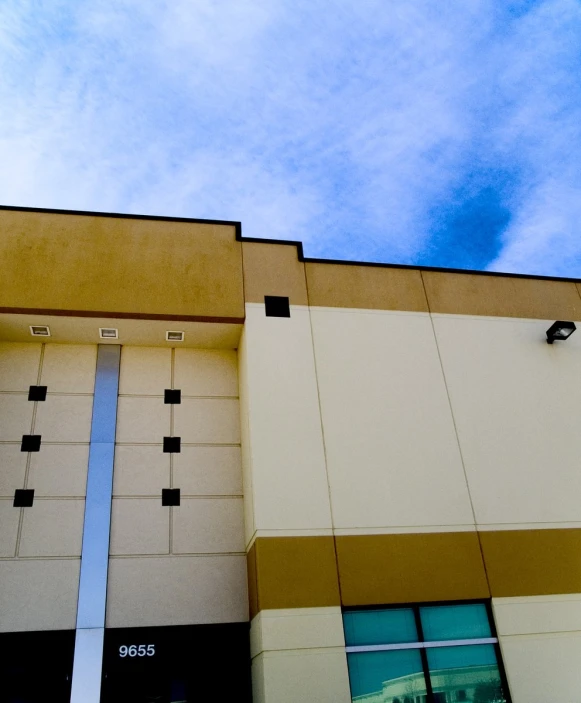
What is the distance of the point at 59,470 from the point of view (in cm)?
891

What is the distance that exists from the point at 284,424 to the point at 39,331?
443 cm

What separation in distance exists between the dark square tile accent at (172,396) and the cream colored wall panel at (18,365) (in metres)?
2.15

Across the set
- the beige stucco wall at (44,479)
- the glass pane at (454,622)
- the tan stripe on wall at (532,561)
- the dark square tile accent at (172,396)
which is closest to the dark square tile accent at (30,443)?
the beige stucco wall at (44,479)

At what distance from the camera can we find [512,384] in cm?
1018

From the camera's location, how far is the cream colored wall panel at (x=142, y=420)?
9.38 metres

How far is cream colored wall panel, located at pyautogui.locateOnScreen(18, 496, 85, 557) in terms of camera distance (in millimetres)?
8344

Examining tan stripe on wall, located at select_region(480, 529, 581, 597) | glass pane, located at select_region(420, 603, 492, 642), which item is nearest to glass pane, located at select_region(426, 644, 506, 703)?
glass pane, located at select_region(420, 603, 492, 642)

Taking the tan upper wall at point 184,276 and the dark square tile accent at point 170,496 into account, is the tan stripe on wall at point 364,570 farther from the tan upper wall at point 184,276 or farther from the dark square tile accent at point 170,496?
the tan upper wall at point 184,276

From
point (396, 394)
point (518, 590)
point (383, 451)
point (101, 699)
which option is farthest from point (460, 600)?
point (101, 699)

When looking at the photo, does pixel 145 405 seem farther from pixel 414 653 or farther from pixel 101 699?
pixel 414 653

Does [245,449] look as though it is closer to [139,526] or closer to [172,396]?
[172,396]

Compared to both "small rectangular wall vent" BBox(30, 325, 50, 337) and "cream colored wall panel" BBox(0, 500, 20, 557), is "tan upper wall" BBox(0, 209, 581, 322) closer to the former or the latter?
"small rectangular wall vent" BBox(30, 325, 50, 337)

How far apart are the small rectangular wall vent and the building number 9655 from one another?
5.03m

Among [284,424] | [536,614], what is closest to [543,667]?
[536,614]
